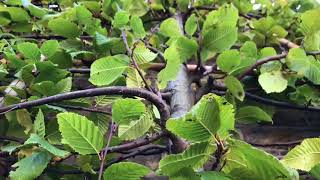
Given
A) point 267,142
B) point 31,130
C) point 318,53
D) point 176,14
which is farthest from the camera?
point 176,14

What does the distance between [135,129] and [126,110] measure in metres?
0.13

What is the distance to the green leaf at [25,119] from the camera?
35.8 inches

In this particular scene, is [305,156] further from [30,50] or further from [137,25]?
[30,50]

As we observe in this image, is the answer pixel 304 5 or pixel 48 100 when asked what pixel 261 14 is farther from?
pixel 48 100

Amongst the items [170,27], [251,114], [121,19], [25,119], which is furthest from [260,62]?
[25,119]

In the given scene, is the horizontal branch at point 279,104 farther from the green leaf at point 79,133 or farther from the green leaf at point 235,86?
the green leaf at point 79,133

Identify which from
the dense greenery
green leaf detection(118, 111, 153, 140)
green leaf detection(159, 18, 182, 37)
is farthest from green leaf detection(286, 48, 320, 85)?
green leaf detection(118, 111, 153, 140)

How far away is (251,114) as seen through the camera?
959 mm

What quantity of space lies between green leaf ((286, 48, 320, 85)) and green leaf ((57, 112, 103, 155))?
1.89 feet

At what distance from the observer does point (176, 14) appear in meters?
1.47

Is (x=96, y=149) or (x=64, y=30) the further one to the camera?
(x=64, y=30)

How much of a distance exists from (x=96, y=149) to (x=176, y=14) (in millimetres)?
886

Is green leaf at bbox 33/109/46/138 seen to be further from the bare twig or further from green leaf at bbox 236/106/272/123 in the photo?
green leaf at bbox 236/106/272/123

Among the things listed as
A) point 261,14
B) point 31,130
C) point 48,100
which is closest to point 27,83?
point 31,130
